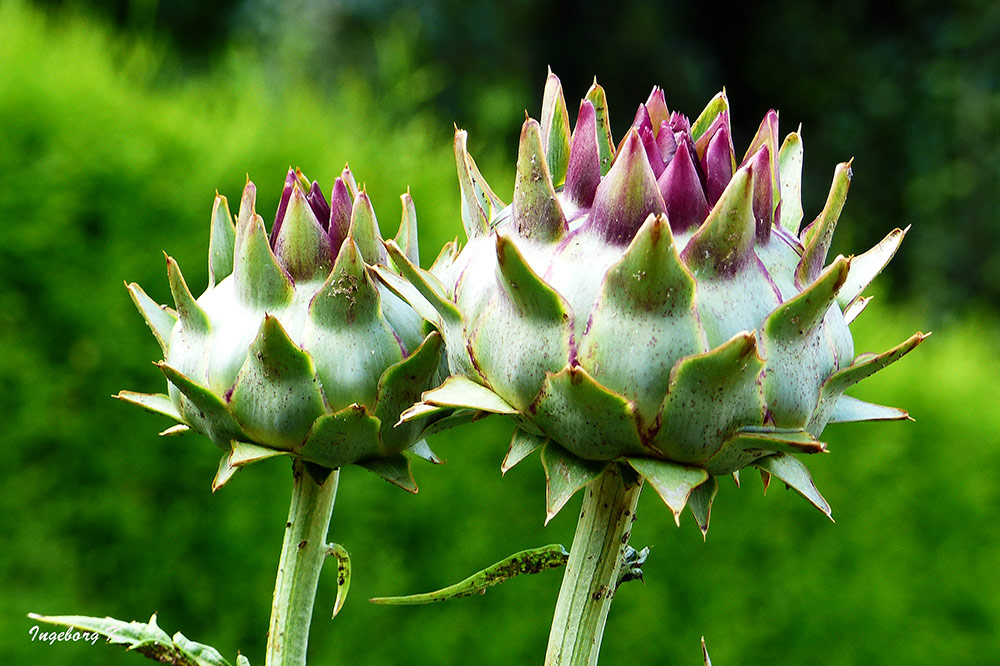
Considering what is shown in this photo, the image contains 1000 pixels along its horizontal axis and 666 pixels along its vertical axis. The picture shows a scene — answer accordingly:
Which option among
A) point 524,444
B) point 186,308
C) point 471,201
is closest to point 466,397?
point 524,444

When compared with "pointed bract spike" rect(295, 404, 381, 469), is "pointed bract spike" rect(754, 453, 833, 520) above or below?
above

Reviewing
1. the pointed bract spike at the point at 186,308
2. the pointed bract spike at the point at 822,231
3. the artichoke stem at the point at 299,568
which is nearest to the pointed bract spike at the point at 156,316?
the pointed bract spike at the point at 186,308

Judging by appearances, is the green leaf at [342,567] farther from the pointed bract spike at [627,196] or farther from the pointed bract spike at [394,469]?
the pointed bract spike at [627,196]

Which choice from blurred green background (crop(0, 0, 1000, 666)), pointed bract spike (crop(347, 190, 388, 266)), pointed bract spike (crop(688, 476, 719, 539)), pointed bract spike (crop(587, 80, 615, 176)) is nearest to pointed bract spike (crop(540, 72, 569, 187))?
pointed bract spike (crop(587, 80, 615, 176))

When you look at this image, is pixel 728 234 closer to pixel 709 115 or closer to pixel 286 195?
pixel 709 115

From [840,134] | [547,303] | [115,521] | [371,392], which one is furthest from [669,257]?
[840,134]

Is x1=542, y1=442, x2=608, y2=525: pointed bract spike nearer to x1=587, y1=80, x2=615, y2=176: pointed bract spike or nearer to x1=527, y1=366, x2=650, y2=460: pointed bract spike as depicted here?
x1=527, y1=366, x2=650, y2=460: pointed bract spike

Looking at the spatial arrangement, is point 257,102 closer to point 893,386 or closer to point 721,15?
point 893,386
